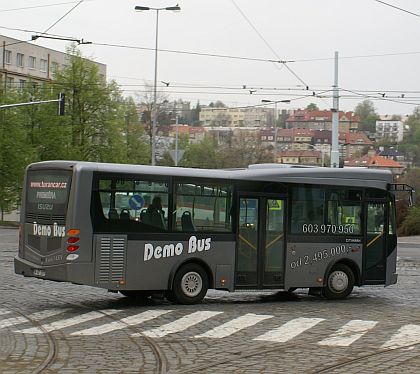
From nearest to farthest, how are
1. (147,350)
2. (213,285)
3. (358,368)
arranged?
1. (358,368)
2. (147,350)
3. (213,285)

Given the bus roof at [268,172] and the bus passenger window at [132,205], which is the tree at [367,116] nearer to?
the bus roof at [268,172]

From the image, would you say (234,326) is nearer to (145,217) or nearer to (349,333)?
(349,333)

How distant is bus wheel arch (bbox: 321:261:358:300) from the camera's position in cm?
1814

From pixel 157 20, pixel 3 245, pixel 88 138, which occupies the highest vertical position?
pixel 157 20

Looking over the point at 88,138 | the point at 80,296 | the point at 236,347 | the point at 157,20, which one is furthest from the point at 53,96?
the point at 236,347

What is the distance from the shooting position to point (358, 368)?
9.77 metres

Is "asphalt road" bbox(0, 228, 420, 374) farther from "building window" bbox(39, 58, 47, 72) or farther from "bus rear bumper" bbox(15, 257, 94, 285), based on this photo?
"building window" bbox(39, 58, 47, 72)

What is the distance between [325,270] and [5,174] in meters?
43.6

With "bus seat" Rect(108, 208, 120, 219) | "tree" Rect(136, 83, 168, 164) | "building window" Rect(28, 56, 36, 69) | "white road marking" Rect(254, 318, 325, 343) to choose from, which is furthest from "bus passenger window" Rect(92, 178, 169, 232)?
"building window" Rect(28, 56, 36, 69)

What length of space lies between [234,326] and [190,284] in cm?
327

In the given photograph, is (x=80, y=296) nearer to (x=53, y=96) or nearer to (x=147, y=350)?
(x=147, y=350)

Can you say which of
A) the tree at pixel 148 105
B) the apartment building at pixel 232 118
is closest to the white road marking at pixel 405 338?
the tree at pixel 148 105

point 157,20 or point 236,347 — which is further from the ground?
point 157,20

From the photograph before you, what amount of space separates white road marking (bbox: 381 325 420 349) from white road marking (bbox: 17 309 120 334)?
4.81 metres
